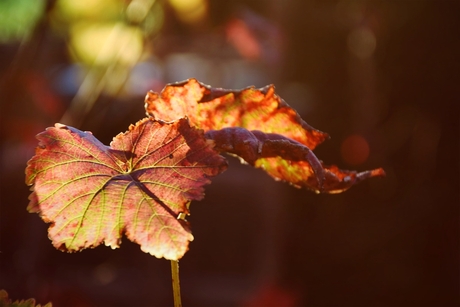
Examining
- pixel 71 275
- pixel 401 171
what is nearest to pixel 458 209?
pixel 401 171

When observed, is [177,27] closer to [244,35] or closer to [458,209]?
[244,35]

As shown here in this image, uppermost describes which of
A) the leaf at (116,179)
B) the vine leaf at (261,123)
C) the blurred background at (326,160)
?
the blurred background at (326,160)

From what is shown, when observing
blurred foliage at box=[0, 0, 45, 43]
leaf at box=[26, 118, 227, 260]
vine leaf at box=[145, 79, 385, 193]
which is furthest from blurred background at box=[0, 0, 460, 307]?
leaf at box=[26, 118, 227, 260]

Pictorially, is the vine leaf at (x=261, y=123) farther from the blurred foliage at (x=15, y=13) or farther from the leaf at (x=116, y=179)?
the blurred foliage at (x=15, y=13)

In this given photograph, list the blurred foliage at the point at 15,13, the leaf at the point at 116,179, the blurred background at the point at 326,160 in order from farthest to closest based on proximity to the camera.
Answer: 1. the blurred background at the point at 326,160
2. the blurred foliage at the point at 15,13
3. the leaf at the point at 116,179

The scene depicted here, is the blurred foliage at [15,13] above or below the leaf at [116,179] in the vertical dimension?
above

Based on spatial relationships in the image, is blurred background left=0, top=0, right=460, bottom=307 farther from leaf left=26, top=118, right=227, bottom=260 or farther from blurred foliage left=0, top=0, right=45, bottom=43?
leaf left=26, top=118, right=227, bottom=260

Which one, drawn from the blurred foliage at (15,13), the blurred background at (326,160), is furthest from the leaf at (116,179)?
the blurred background at (326,160)

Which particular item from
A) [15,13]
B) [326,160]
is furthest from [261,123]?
[326,160]
